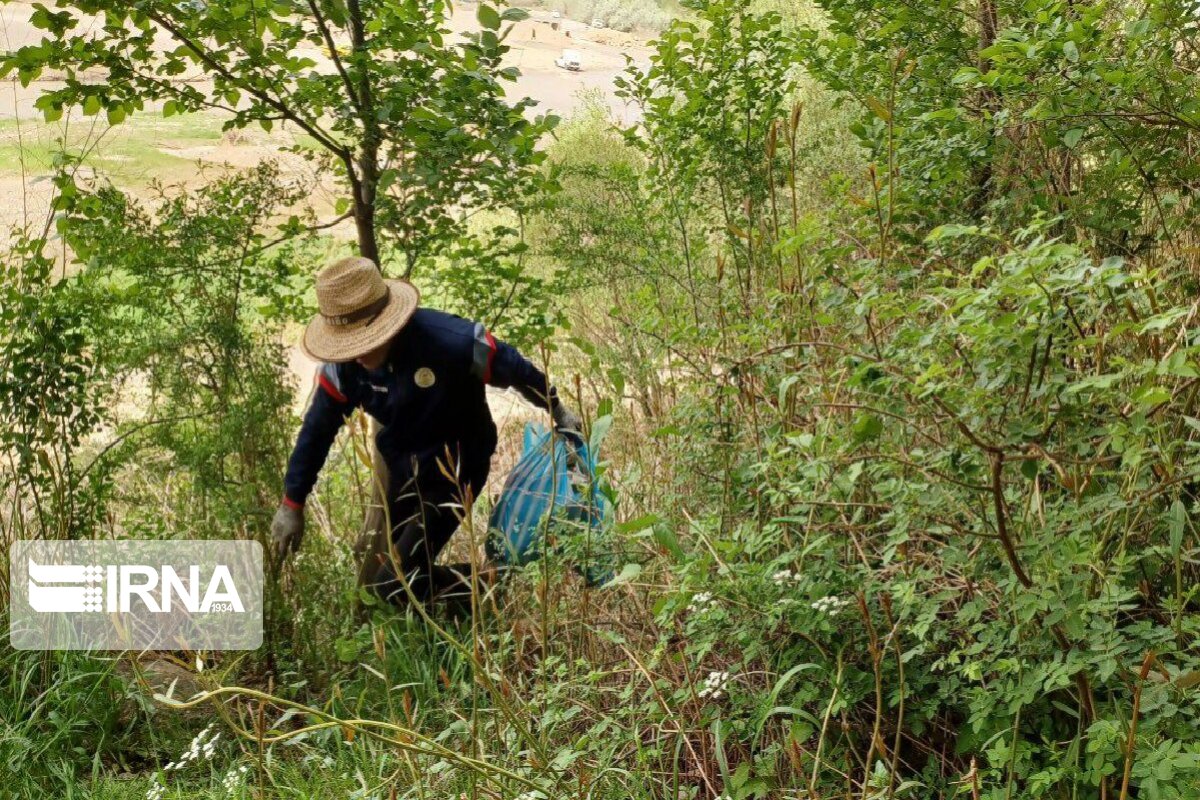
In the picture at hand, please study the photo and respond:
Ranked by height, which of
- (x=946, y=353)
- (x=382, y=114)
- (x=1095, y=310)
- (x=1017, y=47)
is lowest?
(x=382, y=114)

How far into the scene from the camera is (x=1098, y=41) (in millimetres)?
3219

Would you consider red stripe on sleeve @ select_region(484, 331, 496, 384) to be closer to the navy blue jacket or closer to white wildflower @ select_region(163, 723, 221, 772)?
the navy blue jacket

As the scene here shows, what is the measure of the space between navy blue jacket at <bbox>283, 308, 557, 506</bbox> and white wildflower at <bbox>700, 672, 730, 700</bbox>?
1893 mm

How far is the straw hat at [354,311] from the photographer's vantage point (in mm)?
4523

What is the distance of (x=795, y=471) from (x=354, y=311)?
7.14 ft

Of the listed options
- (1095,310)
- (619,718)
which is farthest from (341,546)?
(1095,310)

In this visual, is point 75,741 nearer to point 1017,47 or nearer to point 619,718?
point 619,718

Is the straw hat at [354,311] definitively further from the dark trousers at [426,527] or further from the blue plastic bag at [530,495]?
the blue plastic bag at [530,495]

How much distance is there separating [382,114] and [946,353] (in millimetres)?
2498

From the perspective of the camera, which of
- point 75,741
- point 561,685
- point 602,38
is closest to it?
point 561,685

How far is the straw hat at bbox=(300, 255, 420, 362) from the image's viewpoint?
14.8 ft

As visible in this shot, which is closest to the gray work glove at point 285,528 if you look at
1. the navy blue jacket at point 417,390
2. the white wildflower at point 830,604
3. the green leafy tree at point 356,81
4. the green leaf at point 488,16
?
the navy blue jacket at point 417,390

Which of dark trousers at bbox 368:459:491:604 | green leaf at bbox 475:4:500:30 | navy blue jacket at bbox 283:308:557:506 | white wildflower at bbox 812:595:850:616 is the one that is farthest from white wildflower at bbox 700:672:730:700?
green leaf at bbox 475:4:500:30

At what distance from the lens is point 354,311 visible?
14.9 ft
